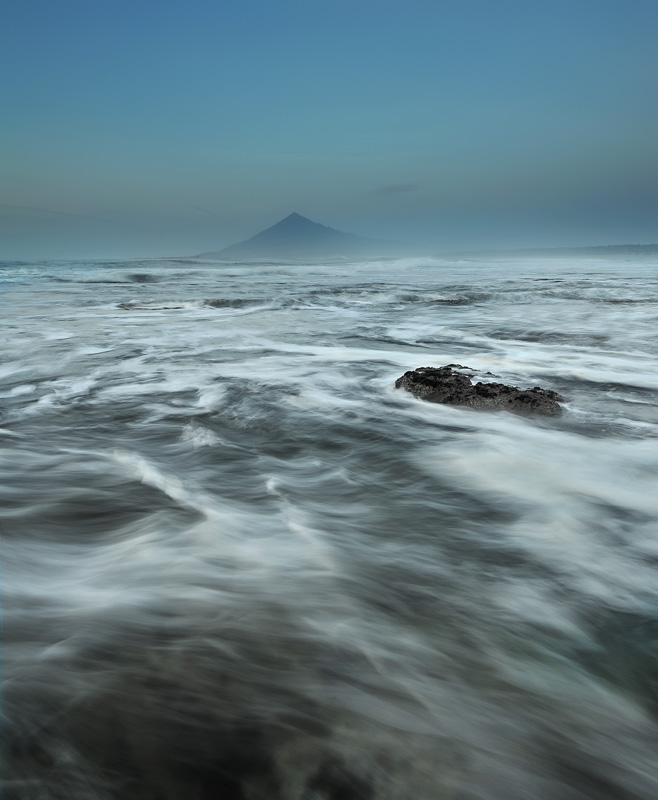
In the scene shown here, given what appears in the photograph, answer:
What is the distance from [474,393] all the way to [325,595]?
12.2ft

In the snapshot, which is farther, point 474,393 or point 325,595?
point 474,393

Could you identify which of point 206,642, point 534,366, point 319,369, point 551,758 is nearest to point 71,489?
point 206,642

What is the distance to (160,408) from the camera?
20.1 ft

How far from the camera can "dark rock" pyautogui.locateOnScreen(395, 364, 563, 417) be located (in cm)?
573

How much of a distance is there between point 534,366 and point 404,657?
251 inches

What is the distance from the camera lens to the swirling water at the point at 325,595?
181 cm

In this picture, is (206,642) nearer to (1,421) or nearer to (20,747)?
(20,747)

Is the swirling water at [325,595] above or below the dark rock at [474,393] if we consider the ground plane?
below

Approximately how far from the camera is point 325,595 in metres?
2.83

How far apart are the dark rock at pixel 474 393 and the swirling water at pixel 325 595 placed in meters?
0.20

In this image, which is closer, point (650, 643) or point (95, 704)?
point (95, 704)

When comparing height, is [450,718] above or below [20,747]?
below

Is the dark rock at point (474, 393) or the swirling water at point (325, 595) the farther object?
the dark rock at point (474, 393)

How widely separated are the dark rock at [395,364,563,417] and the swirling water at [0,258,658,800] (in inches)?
7.8
